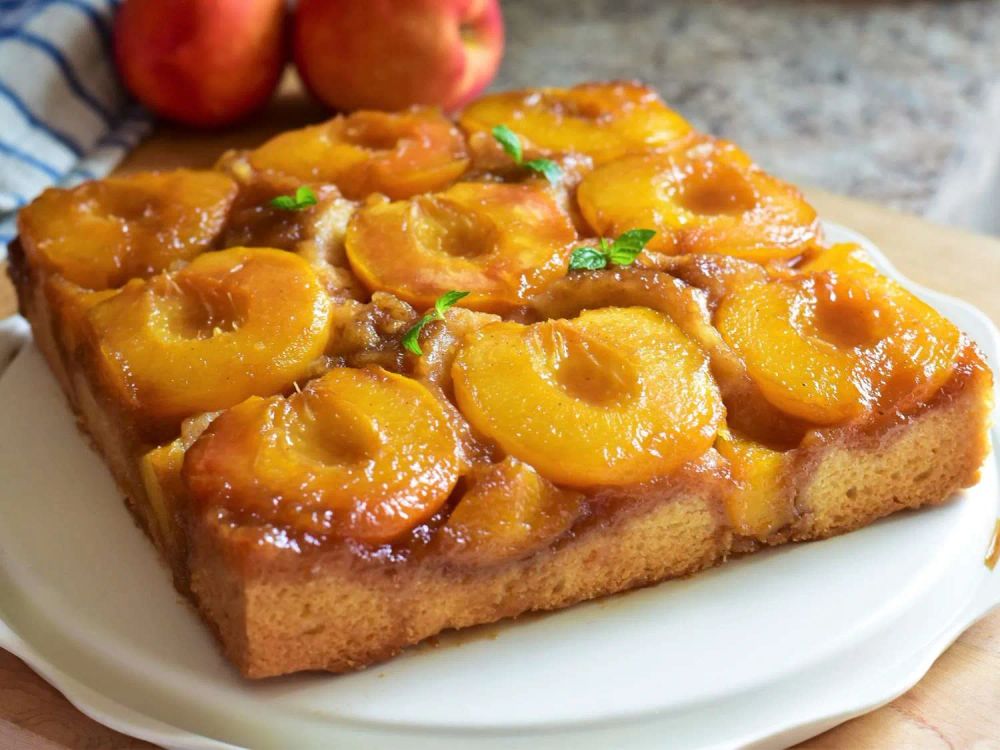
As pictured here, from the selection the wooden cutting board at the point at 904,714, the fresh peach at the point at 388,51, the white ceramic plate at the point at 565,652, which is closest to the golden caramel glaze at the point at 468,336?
the white ceramic plate at the point at 565,652

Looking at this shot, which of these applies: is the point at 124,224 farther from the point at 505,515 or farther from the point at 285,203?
the point at 505,515

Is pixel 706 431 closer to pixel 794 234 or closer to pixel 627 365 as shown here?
pixel 627 365

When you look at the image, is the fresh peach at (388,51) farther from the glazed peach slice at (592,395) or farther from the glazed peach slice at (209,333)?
the glazed peach slice at (592,395)

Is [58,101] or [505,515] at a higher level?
[505,515]

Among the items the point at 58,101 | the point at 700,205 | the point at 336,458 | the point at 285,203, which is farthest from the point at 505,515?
the point at 58,101

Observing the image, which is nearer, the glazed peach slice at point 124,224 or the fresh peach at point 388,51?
the glazed peach slice at point 124,224

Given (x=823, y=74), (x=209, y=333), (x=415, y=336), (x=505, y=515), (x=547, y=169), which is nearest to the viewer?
(x=505, y=515)
